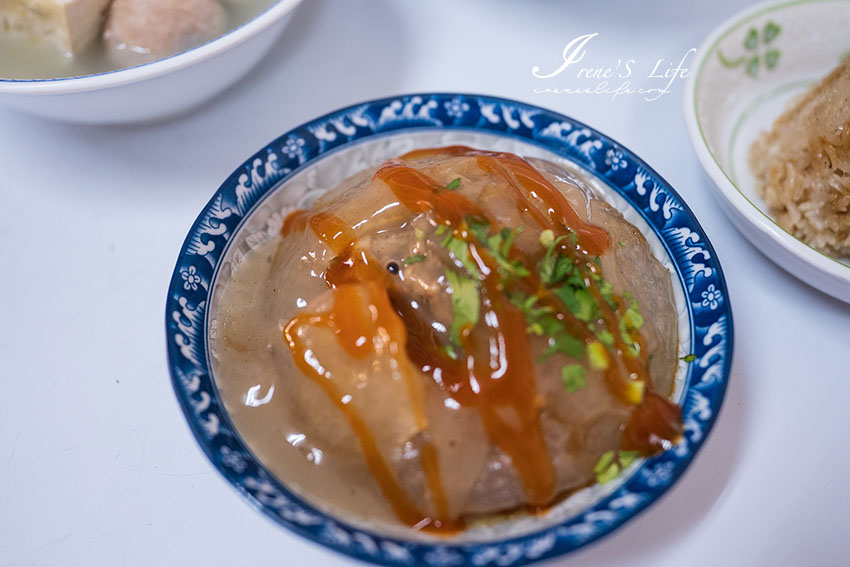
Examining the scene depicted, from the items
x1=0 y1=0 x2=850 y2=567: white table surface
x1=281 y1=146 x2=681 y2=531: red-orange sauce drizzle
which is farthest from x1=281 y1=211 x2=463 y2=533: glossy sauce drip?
x1=0 y1=0 x2=850 y2=567: white table surface

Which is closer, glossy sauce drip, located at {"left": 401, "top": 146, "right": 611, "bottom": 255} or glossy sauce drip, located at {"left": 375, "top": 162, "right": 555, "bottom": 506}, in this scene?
glossy sauce drip, located at {"left": 375, "top": 162, "right": 555, "bottom": 506}

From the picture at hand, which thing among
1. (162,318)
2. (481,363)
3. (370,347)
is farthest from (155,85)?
(481,363)

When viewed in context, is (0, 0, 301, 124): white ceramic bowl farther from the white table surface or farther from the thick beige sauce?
the thick beige sauce

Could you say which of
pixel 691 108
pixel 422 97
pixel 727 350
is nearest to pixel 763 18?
pixel 691 108

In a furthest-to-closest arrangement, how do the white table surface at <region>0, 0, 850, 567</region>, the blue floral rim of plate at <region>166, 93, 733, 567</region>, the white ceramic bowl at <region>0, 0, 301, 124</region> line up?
the white ceramic bowl at <region>0, 0, 301, 124</region>
the white table surface at <region>0, 0, 850, 567</region>
the blue floral rim of plate at <region>166, 93, 733, 567</region>

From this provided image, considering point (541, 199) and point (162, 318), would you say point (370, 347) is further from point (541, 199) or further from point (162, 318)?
point (162, 318)

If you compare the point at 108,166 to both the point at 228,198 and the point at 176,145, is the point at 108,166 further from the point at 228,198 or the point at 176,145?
the point at 228,198

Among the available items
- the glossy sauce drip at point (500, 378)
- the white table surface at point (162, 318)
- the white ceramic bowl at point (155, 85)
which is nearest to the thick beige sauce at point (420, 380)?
the glossy sauce drip at point (500, 378)
